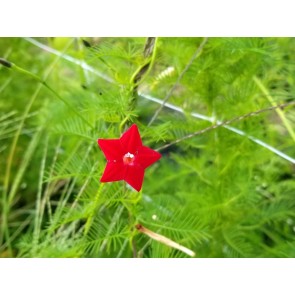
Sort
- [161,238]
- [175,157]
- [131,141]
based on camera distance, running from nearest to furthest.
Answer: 1. [131,141]
2. [161,238]
3. [175,157]

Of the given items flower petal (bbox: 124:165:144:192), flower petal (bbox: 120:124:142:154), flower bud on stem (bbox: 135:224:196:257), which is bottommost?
flower bud on stem (bbox: 135:224:196:257)

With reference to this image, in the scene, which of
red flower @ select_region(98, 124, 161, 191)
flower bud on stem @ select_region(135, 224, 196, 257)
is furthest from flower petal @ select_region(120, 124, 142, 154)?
flower bud on stem @ select_region(135, 224, 196, 257)

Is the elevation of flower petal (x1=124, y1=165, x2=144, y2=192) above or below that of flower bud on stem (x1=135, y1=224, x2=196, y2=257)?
above

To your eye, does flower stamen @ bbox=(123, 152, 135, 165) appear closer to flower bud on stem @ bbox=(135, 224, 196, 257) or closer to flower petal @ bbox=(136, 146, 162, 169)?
flower petal @ bbox=(136, 146, 162, 169)

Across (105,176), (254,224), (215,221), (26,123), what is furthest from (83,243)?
(26,123)

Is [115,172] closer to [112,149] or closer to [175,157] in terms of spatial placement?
[112,149]

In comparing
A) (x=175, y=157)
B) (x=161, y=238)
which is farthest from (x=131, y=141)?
(x=175, y=157)

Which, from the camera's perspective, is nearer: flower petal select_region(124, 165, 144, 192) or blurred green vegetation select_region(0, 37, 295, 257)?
flower petal select_region(124, 165, 144, 192)
